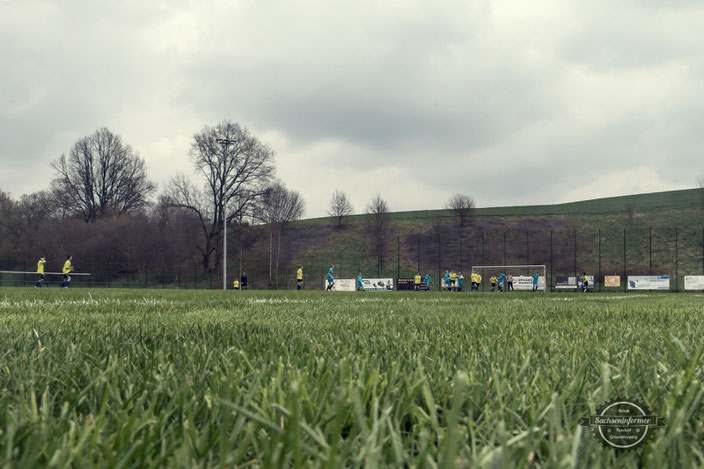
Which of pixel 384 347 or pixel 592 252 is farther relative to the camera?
pixel 592 252

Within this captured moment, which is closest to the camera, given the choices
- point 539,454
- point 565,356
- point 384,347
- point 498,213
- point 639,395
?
point 539,454

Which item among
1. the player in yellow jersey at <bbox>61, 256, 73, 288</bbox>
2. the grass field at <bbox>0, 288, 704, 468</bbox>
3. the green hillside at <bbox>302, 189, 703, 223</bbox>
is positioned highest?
the green hillside at <bbox>302, 189, 703, 223</bbox>

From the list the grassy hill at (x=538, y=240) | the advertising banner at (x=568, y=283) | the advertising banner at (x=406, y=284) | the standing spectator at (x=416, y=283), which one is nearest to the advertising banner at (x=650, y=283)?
the grassy hill at (x=538, y=240)

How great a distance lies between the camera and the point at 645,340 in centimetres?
253

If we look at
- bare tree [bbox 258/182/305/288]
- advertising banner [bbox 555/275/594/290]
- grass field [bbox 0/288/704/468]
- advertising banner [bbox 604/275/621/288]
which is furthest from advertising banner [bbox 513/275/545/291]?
grass field [bbox 0/288/704/468]

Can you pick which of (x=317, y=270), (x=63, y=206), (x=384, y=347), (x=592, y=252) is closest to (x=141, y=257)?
(x=63, y=206)

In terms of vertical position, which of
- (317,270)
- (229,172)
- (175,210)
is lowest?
(317,270)

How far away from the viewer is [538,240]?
1959 inches

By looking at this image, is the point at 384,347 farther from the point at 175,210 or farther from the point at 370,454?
the point at 175,210

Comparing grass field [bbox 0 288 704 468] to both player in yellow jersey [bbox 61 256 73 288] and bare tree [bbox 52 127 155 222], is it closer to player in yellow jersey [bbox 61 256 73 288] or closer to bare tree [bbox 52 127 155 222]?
player in yellow jersey [bbox 61 256 73 288]

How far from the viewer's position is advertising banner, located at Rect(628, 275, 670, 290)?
37281mm

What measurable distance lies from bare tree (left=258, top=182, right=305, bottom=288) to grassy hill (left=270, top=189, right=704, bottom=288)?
229cm

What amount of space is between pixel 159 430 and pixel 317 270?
49939 millimetres

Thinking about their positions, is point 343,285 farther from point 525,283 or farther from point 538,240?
point 538,240
